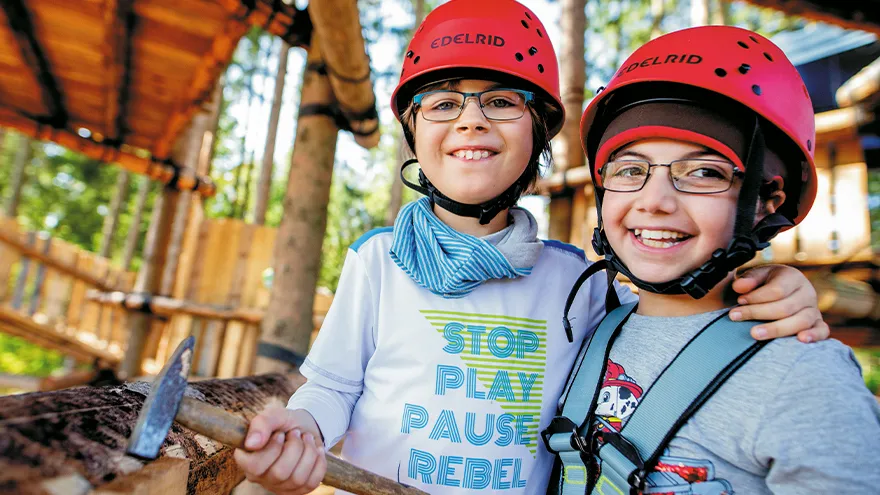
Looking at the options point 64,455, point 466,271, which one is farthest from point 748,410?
A: point 64,455

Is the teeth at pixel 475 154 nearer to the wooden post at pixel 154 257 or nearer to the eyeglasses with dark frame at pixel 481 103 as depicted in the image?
the eyeglasses with dark frame at pixel 481 103

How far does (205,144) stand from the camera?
7543 mm

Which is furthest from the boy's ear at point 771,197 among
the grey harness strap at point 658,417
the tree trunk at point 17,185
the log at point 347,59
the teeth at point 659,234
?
the tree trunk at point 17,185

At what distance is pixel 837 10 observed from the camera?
359cm

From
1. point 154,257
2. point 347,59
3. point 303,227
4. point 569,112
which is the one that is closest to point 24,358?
point 154,257

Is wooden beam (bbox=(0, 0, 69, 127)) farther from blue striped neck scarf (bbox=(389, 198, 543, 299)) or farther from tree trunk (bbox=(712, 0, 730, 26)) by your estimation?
tree trunk (bbox=(712, 0, 730, 26))

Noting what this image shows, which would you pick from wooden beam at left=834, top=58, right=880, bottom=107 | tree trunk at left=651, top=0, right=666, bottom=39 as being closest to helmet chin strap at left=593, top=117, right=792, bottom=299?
wooden beam at left=834, top=58, right=880, bottom=107

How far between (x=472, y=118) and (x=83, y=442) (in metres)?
1.36

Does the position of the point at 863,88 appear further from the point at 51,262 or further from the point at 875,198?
the point at 875,198

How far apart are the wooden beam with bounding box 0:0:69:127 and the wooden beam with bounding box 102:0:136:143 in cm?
48

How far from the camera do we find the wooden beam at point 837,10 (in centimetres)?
353

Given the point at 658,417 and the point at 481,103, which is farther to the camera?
the point at 481,103

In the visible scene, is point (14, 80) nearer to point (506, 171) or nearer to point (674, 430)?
point (506, 171)

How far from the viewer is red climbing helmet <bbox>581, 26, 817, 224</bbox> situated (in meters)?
1.47
